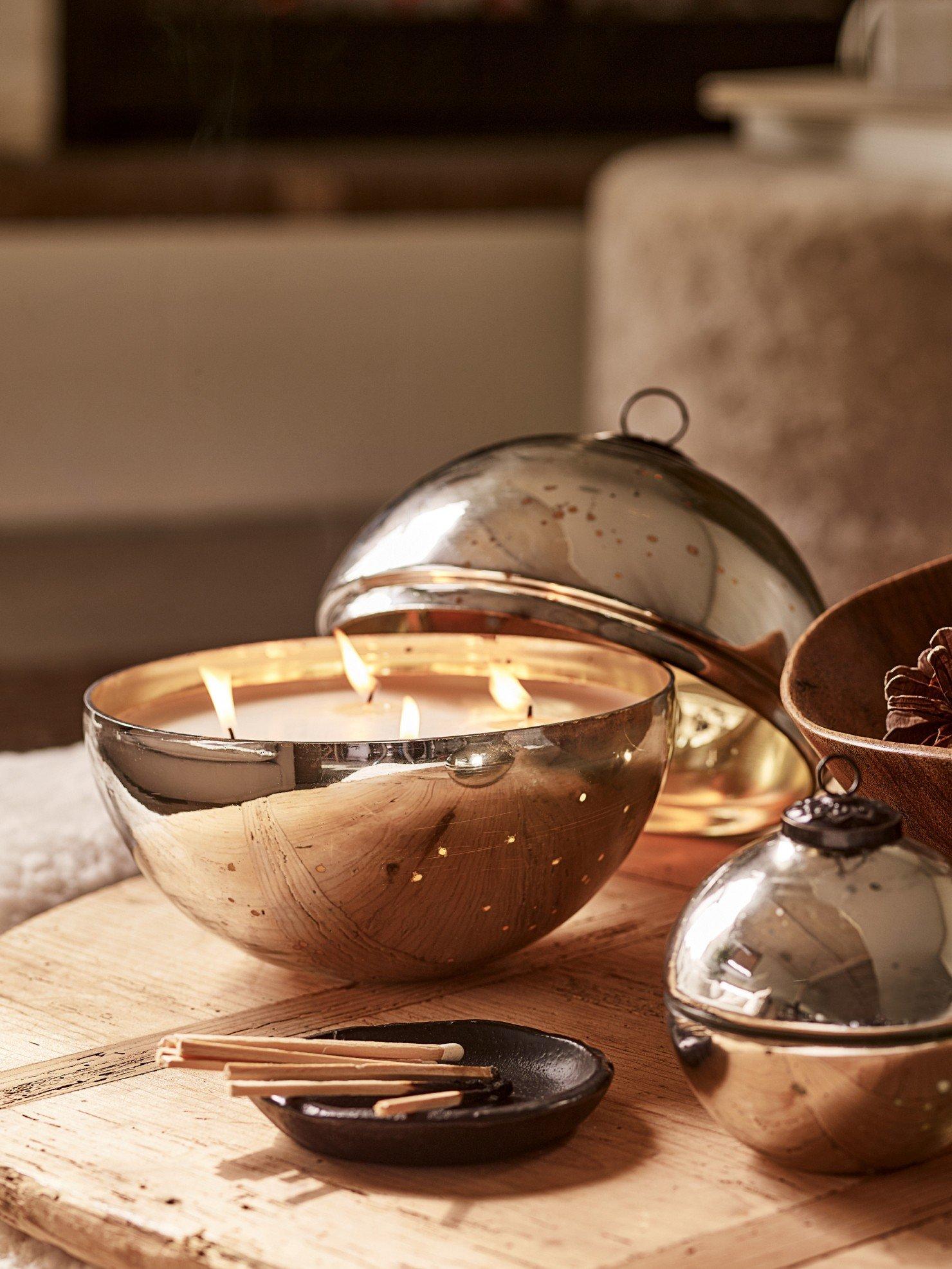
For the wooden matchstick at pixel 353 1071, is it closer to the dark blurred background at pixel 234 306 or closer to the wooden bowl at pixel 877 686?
the wooden bowl at pixel 877 686

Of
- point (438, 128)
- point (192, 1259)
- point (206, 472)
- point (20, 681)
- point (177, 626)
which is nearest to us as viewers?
point (192, 1259)

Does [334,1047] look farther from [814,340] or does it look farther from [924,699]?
[814,340]

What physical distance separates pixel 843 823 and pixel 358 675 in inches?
9.0

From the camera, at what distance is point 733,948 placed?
370 millimetres

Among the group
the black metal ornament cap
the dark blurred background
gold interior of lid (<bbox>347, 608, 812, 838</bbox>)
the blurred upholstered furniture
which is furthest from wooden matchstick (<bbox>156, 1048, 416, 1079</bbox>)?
the dark blurred background

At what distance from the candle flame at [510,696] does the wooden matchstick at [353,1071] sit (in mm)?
154

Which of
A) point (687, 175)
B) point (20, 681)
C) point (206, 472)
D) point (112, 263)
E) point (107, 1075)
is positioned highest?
point (687, 175)

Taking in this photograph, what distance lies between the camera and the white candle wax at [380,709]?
524mm

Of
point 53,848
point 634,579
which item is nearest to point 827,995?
point 634,579

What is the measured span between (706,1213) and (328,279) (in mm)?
1982

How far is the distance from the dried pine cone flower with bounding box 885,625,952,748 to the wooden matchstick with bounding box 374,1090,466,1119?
19 cm

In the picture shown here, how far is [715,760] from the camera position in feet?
2.04

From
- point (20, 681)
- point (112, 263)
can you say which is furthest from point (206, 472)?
point (20, 681)

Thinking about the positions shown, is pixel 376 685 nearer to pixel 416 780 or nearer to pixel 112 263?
pixel 416 780
